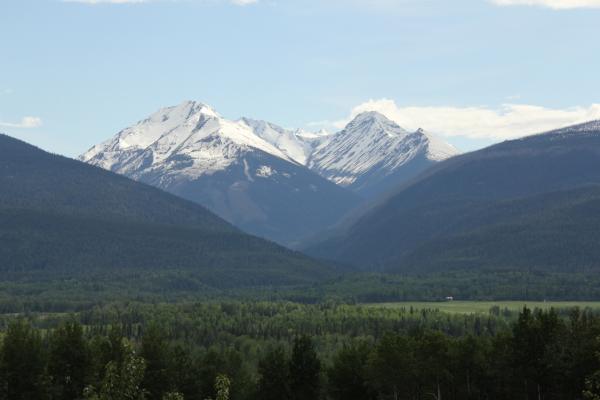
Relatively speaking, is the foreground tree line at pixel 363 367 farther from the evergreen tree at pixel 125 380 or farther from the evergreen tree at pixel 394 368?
the evergreen tree at pixel 125 380

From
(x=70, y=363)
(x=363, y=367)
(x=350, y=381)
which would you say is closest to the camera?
(x=70, y=363)

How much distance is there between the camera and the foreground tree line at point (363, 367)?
126 m

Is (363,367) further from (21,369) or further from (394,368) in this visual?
(21,369)

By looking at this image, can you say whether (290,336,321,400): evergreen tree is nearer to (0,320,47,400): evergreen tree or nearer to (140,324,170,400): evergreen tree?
(140,324,170,400): evergreen tree

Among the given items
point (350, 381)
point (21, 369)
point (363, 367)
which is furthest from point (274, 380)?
point (21, 369)

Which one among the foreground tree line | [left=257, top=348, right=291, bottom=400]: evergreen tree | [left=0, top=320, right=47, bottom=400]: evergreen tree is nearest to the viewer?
[left=0, top=320, right=47, bottom=400]: evergreen tree

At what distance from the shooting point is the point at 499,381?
445 ft

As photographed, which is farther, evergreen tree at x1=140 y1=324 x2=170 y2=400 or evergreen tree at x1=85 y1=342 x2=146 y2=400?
evergreen tree at x1=140 y1=324 x2=170 y2=400

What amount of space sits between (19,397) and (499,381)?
6893 cm

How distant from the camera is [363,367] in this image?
463 feet

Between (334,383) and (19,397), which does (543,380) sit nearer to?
(334,383)

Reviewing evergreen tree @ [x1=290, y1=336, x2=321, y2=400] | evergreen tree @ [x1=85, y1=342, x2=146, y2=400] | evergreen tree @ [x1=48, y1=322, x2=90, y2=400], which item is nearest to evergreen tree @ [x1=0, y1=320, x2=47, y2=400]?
evergreen tree @ [x1=48, y1=322, x2=90, y2=400]

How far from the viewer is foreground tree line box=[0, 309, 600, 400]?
412ft

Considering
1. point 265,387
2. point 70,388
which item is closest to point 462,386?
point 265,387
